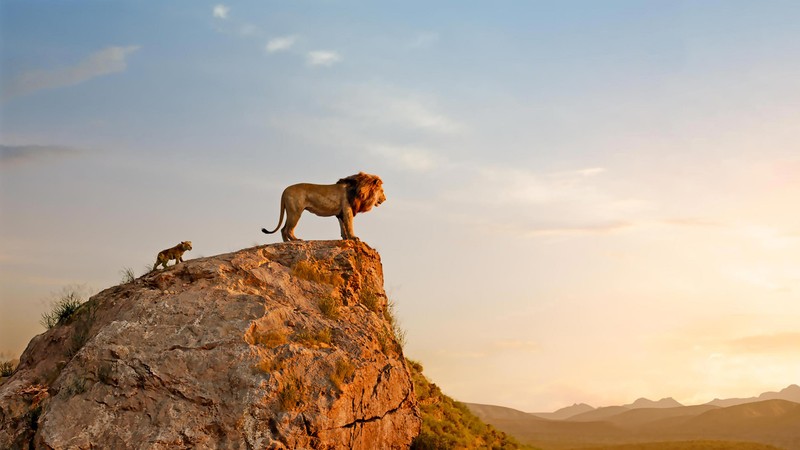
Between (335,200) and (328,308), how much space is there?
3648mm

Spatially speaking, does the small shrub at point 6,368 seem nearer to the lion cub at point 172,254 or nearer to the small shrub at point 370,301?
the lion cub at point 172,254

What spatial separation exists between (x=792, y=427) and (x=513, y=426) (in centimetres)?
5127

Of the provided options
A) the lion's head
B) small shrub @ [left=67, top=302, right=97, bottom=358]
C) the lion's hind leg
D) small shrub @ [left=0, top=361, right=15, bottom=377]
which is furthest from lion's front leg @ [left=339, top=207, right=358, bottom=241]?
small shrub @ [left=0, top=361, right=15, bottom=377]

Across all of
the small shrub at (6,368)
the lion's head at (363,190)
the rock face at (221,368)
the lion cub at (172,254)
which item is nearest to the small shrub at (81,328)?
the rock face at (221,368)

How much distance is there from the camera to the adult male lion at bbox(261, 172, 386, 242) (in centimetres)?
1950

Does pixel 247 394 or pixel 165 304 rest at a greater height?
pixel 165 304

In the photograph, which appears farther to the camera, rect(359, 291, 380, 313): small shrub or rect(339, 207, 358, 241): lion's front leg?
rect(339, 207, 358, 241): lion's front leg

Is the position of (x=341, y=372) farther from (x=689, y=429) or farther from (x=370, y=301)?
(x=689, y=429)

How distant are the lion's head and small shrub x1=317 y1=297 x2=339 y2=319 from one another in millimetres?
3601

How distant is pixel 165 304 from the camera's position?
51.5 feet

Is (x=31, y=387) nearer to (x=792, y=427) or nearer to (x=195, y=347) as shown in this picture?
(x=195, y=347)

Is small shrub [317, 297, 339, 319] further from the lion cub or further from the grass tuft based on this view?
the lion cub

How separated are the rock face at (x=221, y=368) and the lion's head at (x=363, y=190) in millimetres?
2481

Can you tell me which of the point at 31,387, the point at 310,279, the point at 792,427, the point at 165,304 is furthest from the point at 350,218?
the point at 792,427
